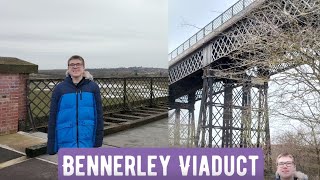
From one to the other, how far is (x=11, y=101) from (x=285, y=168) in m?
4.50

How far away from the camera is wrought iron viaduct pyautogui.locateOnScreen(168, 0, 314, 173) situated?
177 inches

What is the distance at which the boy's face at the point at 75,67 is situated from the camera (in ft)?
9.79

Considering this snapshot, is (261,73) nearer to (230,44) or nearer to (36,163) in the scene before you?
(230,44)

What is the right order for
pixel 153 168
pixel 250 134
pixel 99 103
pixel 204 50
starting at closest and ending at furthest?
1. pixel 153 168
2. pixel 99 103
3. pixel 250 134
4. pixel 204 50

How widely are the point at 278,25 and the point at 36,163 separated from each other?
3.09 metres

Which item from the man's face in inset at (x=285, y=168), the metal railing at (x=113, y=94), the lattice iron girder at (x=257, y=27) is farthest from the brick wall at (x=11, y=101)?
the man's face in inset at (x=285, y=168)

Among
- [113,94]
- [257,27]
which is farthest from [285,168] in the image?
[113,94]

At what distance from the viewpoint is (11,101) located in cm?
583

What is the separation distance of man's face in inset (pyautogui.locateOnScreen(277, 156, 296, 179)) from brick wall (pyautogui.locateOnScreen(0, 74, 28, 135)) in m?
4.40

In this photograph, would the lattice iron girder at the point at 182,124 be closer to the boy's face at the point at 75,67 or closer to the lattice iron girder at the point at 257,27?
the lattice iron girder at the point at 257,27

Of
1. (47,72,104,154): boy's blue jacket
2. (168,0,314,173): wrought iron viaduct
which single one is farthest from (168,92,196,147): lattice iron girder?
(47,72,104,154): boy's blue jacket

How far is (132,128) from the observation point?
23.1 feet

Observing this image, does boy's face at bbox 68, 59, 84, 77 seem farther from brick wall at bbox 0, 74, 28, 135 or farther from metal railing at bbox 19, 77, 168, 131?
metal railing at bbox 19, 77, 168, 131

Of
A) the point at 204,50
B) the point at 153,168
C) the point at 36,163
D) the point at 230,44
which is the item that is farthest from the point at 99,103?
the point at 204,50
